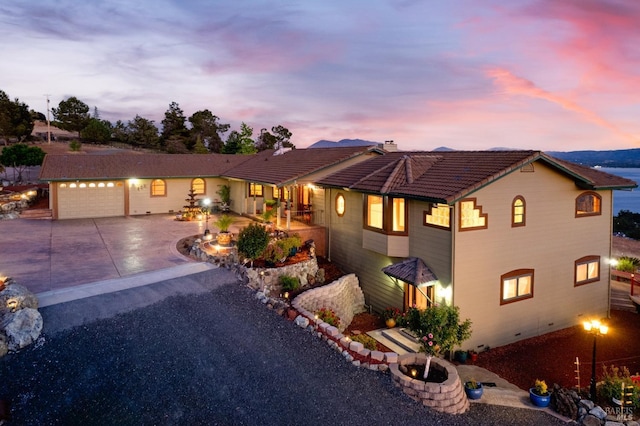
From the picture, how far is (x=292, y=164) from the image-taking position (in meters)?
23.2

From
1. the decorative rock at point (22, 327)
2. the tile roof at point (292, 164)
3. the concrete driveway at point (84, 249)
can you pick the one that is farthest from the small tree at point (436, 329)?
the tile roof at point (292, 164)

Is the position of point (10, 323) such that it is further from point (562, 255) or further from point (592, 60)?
point (592, 60)

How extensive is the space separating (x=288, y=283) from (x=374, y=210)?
14.9ft

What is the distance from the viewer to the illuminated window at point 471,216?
41.1 feet

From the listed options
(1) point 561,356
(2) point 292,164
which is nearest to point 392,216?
(1) point 561,356

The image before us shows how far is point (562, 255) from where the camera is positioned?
1504cm

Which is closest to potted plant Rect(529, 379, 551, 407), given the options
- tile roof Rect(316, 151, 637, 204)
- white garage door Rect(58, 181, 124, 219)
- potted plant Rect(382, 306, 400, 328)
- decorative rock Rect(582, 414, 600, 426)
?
decorative rock Rect(582, 414, 600, 426)

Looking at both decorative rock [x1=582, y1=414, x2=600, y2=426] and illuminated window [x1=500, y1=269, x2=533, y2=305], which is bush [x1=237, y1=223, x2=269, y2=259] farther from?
decorative rock [x1=582, y1=414, x2=600, y2=426]

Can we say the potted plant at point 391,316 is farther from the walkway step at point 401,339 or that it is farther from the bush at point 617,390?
the bush at point 617,390

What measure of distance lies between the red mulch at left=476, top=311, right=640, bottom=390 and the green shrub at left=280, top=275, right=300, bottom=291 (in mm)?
6299

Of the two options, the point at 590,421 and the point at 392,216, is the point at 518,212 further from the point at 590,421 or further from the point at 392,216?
the point at 590,421

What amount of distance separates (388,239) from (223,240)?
6610 millimetres

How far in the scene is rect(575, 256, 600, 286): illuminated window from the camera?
15.7 m

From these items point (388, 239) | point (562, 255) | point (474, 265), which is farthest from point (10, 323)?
point (562, 255)
